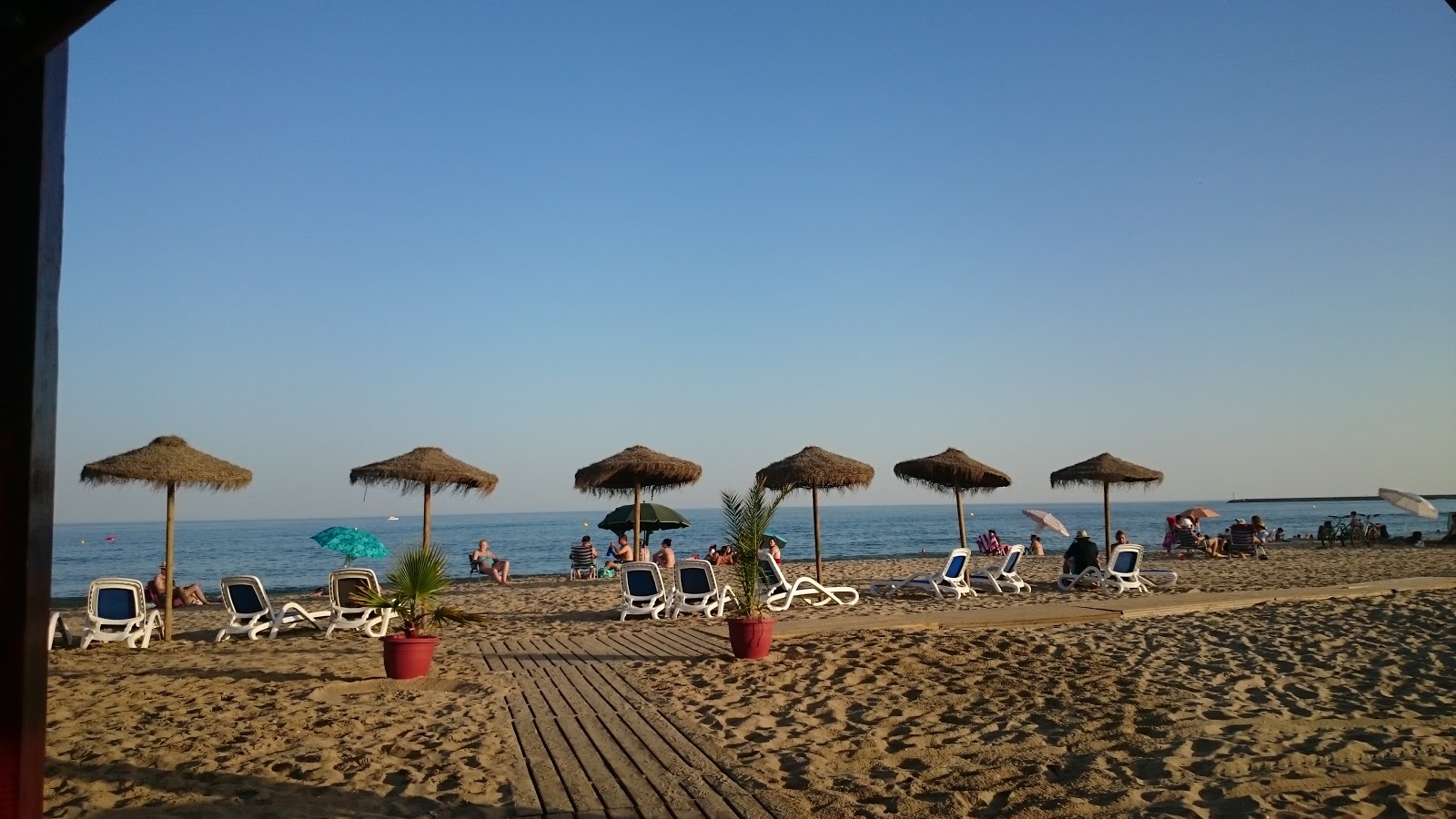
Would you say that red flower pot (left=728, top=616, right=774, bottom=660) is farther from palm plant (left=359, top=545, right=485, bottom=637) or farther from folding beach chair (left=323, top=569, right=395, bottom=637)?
folding beach chair (left=323, top=569, right=395, bottom=637)

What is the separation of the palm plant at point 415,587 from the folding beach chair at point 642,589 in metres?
4.30

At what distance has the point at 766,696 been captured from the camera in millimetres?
6402

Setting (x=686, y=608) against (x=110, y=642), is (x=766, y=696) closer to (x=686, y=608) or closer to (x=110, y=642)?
(x=686, y=608)

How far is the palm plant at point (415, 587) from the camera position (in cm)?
711

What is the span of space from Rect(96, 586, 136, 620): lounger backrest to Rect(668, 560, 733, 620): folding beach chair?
572 centimetres

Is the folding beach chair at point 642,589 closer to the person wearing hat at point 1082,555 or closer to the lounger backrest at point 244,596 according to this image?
the lounger backrest at point 244,596

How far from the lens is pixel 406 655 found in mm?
7098

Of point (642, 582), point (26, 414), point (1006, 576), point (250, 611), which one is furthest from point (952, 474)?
point (26, 414)

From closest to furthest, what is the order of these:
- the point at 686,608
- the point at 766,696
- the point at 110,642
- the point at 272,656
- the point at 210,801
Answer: the point at 210,801
the point at 766,696
the point at 272,656
the point at 110,642
the point at 686,608

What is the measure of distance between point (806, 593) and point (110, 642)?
26.1ft

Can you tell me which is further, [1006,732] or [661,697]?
[661,697]

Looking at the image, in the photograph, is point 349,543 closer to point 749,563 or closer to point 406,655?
point 406,655

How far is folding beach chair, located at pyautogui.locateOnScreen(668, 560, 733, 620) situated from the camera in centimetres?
1162

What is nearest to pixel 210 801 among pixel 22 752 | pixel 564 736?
pixel 564 736
